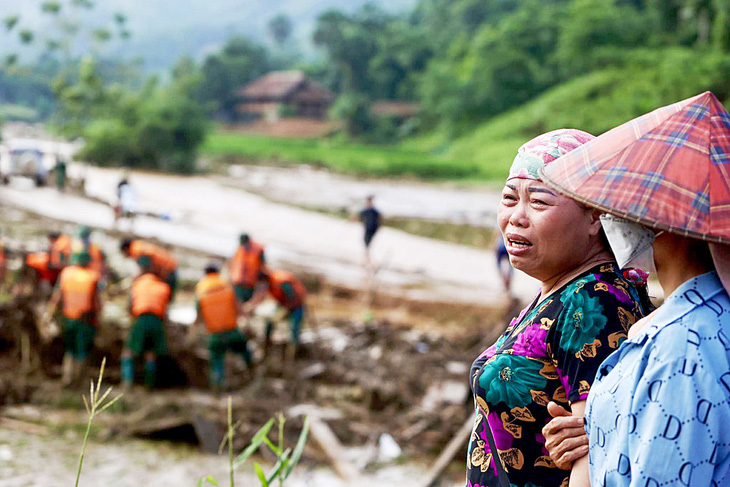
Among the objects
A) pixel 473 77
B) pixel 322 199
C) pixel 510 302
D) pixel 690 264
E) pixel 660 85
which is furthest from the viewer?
pixel 473 77

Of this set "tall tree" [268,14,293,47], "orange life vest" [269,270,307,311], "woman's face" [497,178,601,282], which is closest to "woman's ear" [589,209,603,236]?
"woman's face" [497,178,601,282]

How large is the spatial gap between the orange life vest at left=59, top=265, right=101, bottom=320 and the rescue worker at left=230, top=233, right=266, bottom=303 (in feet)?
5.67

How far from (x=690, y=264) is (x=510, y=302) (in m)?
10.2

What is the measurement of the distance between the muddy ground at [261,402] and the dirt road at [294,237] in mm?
3337

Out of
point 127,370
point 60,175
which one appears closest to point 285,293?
point 127,370

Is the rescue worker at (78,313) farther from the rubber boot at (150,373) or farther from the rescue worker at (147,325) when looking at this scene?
the rubber boot at (150,373)

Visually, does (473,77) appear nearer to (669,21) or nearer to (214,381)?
(669,21)

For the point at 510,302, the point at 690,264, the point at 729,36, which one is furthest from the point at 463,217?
the point at 690,264

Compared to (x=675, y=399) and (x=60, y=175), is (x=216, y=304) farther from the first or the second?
(x=60, y=175)

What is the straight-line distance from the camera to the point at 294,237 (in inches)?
786

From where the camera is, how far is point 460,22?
6181 centimetres

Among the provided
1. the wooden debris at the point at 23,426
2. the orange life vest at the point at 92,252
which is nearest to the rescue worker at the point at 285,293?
the orange life vest at the point at 92,252

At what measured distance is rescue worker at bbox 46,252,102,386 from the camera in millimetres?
7902

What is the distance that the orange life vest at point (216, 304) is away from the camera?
300 inches
